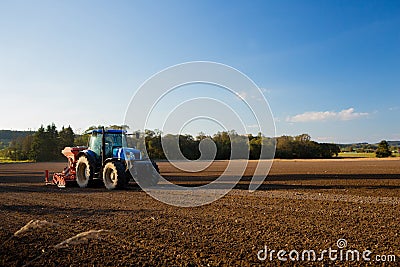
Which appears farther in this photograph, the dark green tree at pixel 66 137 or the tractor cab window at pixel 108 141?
the dark green tree at pixel 66 137

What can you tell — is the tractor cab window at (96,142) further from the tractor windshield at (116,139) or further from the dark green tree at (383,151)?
the dark green tree at (383,151)

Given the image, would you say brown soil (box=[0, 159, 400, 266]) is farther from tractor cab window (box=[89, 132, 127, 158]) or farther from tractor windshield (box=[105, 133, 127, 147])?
tractor windshield (box=[105, 133, 127, 147])

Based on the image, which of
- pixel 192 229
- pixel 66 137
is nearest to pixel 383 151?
pixel 66 137

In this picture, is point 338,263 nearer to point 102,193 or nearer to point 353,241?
point 353,241

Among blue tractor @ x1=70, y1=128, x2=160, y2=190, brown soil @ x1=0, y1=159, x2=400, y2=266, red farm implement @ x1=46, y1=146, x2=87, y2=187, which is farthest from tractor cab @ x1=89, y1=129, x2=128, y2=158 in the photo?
brown soil @ x1=0, y1=159, x2=400, y2=266

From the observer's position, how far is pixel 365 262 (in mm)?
5695

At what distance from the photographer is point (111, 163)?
1563cm

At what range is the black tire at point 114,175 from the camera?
50.8ft

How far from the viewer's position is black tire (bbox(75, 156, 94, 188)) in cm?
1648

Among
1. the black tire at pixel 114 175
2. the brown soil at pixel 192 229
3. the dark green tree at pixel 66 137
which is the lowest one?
the brown soil at pixel 192 229
